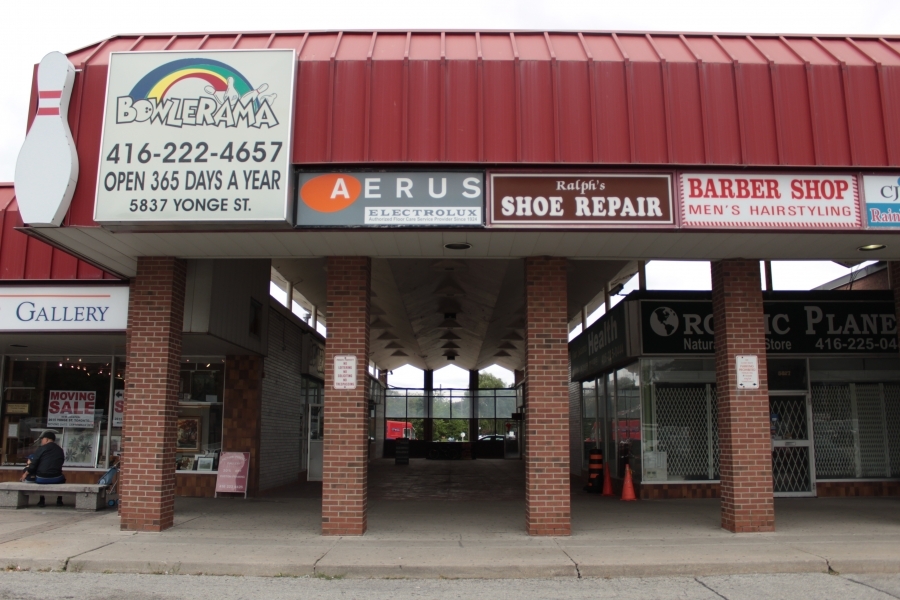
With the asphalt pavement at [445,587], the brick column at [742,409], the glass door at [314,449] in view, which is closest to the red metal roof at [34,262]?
the asphalt pavement at [445,587]

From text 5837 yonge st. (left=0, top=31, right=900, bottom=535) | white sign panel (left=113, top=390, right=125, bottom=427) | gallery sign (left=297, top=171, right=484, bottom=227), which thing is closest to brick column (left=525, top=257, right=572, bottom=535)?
text 5837 yonge st. (left=0, top=31, right=900, bottom=535)

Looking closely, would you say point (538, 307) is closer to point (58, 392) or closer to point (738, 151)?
point (738, 151)

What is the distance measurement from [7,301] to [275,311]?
5818mm

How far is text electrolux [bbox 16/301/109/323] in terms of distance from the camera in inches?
490

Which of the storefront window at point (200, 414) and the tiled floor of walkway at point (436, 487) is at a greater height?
the storefront window at point (200, 414)

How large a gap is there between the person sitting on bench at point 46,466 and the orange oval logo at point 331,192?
776 centimetres

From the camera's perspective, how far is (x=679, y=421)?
15414mm

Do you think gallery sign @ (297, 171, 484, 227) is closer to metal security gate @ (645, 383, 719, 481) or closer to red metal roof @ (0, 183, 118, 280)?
red metal roof @ (0, 183, 118, 280)

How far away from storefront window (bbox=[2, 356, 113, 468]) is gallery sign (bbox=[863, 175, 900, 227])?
14544 mm

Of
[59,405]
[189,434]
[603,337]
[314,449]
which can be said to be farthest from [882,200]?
[314,449]

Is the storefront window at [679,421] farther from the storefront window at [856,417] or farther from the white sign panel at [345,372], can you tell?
the white sign panel at [345,372]

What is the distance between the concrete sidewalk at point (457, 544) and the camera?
8.48 metres

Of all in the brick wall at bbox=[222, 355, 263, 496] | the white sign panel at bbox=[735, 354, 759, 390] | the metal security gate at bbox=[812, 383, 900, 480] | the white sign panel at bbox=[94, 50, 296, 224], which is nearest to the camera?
the white sign panel at bbox=[94, 50, 296, 224]

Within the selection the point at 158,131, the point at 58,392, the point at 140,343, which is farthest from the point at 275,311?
the point at 158,131
